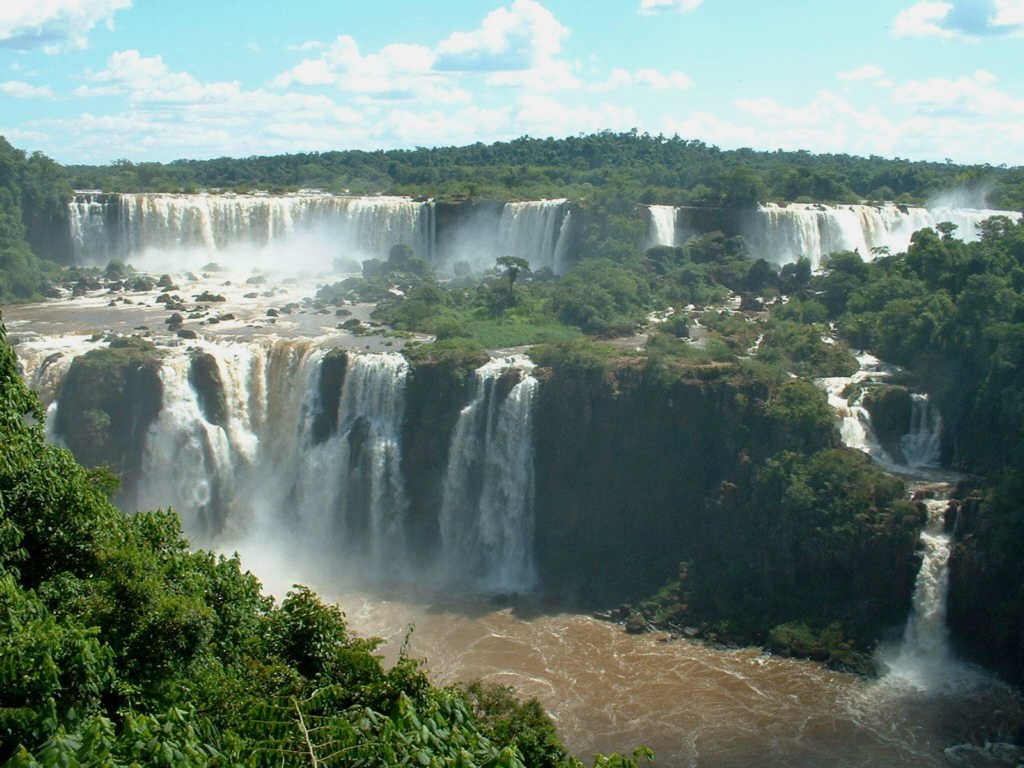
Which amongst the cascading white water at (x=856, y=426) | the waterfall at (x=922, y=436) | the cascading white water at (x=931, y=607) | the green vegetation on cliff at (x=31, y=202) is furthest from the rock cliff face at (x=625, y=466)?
the green vegetation on cliff at (x=31, y=202)

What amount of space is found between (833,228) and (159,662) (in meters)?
43.9

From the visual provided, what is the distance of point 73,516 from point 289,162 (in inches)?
2861

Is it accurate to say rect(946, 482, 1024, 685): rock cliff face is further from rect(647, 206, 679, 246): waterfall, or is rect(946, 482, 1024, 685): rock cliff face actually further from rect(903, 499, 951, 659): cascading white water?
rect(647, 206, 679, 246): waterfall

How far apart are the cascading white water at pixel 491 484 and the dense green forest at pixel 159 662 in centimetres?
1748

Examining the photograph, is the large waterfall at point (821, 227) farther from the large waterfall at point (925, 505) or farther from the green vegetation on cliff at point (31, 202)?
the green vegetation on cliff at point (31, 202)

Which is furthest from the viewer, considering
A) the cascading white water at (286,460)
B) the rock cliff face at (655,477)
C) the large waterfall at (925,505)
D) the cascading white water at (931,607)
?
the cascading white water at (286,460)

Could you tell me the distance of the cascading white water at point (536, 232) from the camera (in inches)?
1972

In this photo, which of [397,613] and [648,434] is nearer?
[397,613]

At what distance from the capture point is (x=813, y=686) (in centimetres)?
2497

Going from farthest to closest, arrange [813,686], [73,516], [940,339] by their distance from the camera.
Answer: [940,339], [813,686], [73,516]

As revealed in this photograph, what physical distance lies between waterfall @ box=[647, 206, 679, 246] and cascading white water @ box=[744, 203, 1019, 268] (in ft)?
10.6

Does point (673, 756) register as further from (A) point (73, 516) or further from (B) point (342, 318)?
(B) point (342, 318)

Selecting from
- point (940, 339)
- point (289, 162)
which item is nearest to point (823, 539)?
point (940, 339)

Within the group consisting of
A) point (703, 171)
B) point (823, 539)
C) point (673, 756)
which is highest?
point (703, 171)
